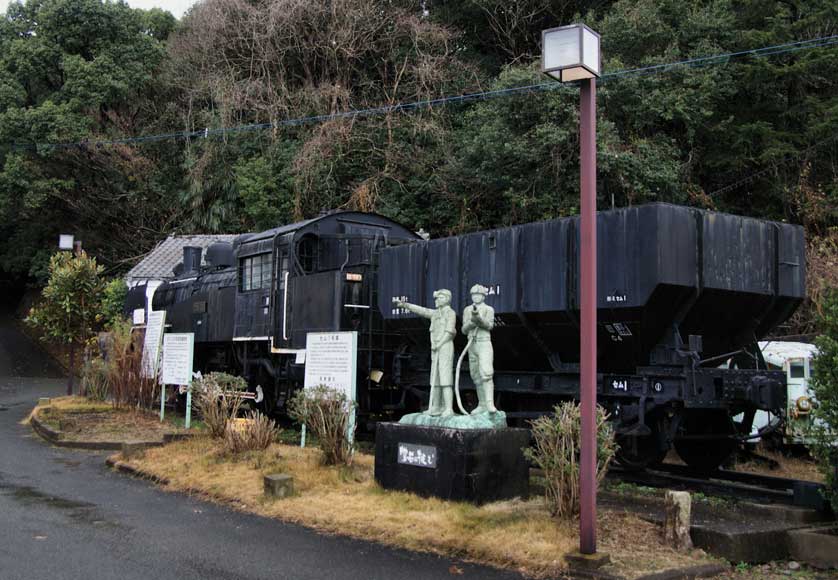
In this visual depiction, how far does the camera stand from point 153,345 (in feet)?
55.9

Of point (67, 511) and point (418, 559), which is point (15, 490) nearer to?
point (67, 511)

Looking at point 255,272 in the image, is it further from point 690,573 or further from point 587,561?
point 690,573

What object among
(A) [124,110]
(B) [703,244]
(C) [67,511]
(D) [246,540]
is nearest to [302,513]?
(D) [246,540]

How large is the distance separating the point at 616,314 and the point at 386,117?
739 inches

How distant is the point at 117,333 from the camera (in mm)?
18500

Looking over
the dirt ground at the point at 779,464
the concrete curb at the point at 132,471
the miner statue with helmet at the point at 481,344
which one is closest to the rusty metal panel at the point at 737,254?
the miner statue with helmet at the point at 481,344

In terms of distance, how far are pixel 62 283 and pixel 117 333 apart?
13.2ft

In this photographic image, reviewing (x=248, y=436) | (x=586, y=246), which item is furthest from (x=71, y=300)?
(x=586, y=246)

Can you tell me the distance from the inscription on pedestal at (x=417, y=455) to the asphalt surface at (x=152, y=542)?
1.34m

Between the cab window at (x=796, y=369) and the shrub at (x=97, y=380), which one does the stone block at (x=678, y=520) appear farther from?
the shrub at (x=97, y=380)

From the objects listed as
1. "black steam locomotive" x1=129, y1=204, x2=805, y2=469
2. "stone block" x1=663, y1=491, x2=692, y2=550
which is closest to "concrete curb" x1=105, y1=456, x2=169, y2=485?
"black steam locomotive" x1=129, y1=204, x2=805, y2=469

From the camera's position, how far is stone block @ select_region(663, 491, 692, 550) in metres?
6.66

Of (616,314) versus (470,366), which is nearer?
(470,366)

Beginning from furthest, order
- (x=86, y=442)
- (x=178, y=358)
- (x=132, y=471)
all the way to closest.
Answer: (x=178, y=358) < (x=86, y=442) < (x=132, y=471)
